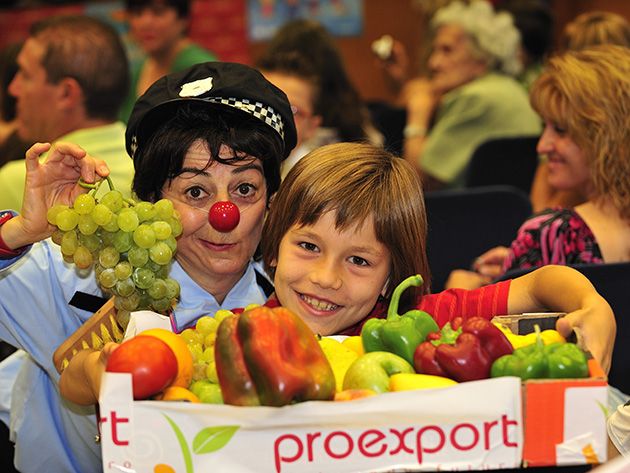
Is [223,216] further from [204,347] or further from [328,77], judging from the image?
[328,77]

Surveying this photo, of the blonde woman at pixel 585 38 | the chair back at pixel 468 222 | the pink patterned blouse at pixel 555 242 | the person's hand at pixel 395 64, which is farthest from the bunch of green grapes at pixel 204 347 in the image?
the person's hand at pixel 395 64

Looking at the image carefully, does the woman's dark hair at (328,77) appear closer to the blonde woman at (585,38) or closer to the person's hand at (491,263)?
the blonde woman at (585,38)

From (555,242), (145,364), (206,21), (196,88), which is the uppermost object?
(196,88)

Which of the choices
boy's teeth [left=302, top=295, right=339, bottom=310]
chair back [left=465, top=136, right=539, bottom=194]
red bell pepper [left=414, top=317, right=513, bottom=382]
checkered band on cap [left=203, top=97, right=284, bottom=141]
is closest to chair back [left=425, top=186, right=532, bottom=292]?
chair back [left=465, top=136, right=539, bottom=194]

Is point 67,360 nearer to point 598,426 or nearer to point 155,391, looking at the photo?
point 155,391

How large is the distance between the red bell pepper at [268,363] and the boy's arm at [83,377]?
0.78 feet

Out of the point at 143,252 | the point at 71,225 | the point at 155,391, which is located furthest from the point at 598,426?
the point at 71,225

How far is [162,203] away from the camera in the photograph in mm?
1581

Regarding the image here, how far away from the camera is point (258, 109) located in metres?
1.75

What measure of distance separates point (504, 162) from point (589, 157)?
121 centimetres

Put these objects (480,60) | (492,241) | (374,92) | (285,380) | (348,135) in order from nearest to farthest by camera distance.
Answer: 1. (285,380)
2. (492,241)
3. (348,135)
4. (480,60)
5. (374,92)

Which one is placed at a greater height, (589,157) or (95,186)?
(95,186)

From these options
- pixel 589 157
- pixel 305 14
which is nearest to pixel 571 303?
pixel 589 157

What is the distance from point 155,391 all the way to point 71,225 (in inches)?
17.4
